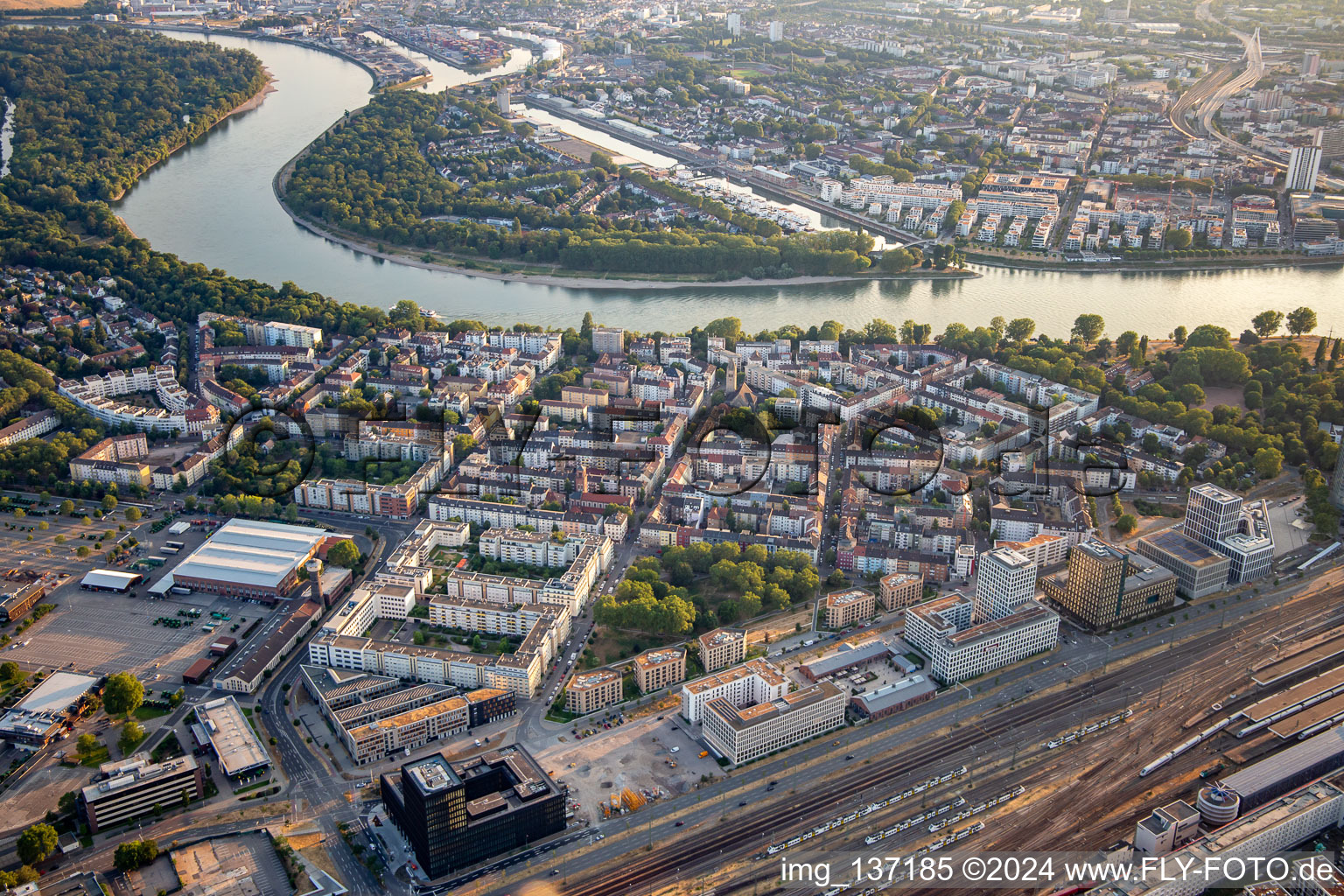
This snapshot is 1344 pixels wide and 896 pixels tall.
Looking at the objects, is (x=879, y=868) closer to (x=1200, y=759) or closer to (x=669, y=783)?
(x=669, y=783)

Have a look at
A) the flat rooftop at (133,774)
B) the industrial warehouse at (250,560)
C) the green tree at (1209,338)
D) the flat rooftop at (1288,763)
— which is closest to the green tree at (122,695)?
the flat rooftop at (133,774)

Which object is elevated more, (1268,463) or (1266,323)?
(1266,323)

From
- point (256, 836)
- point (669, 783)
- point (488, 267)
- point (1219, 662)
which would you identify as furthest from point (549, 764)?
point (488, 267)

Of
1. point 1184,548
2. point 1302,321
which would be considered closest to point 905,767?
point 1184,548

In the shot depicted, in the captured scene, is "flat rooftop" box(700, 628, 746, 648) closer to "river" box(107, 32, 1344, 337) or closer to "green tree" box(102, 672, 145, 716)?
"green tree" box(102, 672, 145, 716)

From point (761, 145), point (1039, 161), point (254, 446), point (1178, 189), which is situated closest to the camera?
point (254, 446)

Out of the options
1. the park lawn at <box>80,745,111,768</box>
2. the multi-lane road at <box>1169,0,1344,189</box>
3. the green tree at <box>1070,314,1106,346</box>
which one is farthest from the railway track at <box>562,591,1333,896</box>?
the multi-lane road at <box>1169,0,1344,189</box>

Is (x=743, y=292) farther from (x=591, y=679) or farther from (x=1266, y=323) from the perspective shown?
(x=591, y=679)
